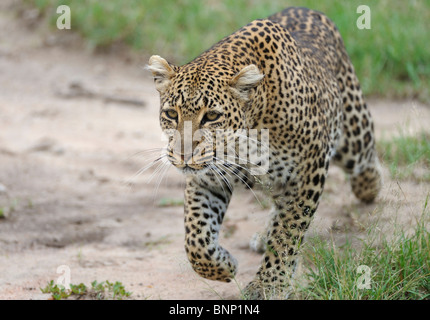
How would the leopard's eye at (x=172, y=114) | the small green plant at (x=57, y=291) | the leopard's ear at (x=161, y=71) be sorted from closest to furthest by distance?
the leopard's eye at (x=172, y=114), the leopard's ear at (x=161, y=71), the small green plant at (x=57, y=291)

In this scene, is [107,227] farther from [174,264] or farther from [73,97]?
[73,97]

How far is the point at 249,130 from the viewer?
17.8 feet

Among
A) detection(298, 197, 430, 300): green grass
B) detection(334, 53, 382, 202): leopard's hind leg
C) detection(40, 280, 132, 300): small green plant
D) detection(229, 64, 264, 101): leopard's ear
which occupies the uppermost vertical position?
detection(229, 64, 264, 101): leopard's ear

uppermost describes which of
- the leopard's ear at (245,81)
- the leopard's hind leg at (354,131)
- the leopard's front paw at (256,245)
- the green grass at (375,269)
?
the leopard's ear at (245,81)

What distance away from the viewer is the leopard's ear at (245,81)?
5.12 m

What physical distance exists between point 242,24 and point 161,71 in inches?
272

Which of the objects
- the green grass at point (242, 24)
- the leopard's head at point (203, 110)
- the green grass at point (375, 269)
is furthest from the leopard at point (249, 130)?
the green grass at point (242, 24)

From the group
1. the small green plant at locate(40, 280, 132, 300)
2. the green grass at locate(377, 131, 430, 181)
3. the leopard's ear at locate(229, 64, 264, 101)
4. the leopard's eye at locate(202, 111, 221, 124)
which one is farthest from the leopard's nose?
the green grass at locate(377, 131, 430, 181)

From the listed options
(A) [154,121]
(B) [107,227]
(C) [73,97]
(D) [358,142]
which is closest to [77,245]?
(B) [107,227]

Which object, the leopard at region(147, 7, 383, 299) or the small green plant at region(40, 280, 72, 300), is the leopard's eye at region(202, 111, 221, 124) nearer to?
the leopard at region(147, 7, 383, 299)

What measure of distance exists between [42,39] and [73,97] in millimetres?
2438

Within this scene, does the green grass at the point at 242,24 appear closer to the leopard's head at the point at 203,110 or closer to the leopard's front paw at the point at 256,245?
the leopard's front paw at the point at 256,245

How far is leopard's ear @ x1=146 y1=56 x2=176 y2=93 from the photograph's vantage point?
532cm

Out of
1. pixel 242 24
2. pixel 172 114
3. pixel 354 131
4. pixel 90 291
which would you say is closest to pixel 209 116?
pixel 172 114
